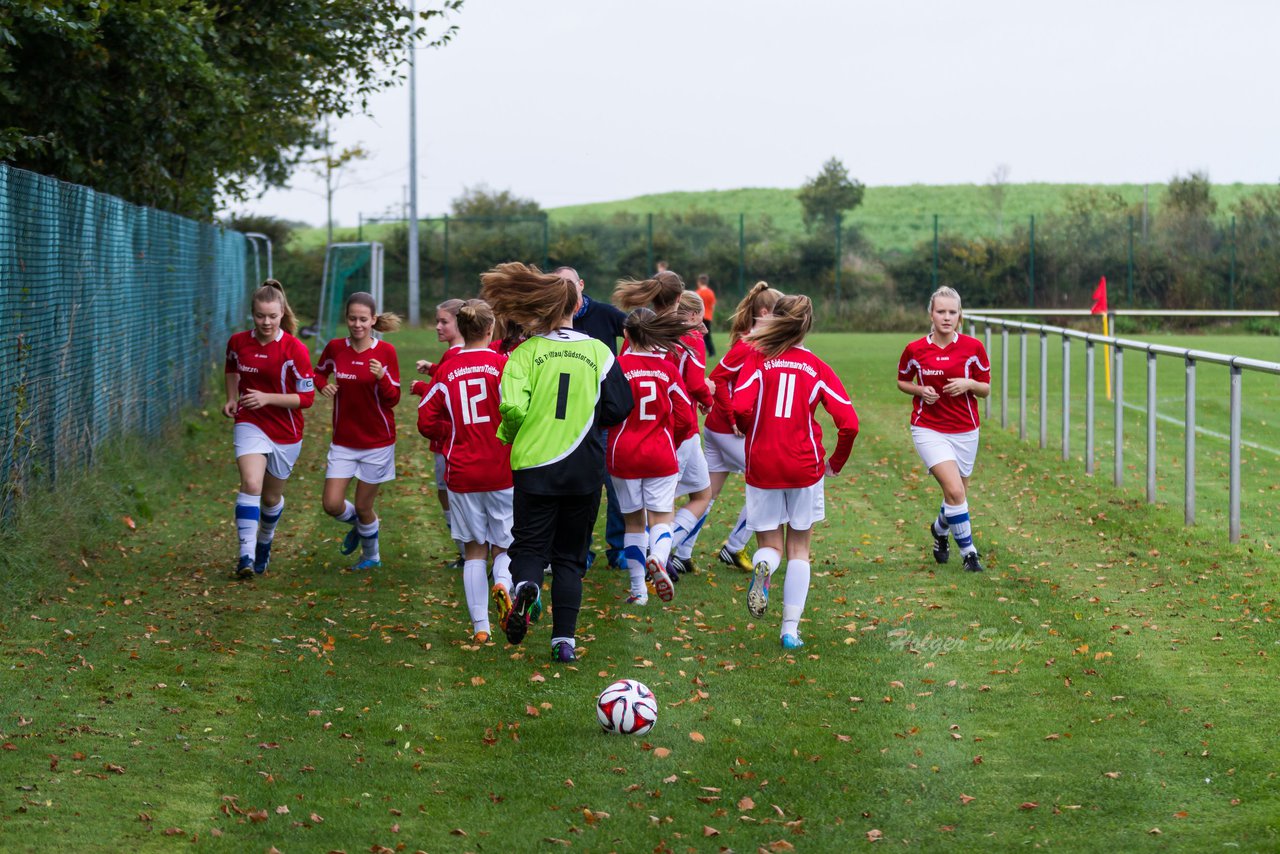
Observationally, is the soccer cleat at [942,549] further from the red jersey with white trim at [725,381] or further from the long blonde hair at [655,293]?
→ the long blonde hair at [655,293]

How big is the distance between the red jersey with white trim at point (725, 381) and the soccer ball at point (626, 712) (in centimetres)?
250

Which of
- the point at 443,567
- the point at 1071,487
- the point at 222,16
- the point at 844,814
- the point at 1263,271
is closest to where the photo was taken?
the point at 844,814

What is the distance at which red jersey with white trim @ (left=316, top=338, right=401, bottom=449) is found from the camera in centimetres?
926

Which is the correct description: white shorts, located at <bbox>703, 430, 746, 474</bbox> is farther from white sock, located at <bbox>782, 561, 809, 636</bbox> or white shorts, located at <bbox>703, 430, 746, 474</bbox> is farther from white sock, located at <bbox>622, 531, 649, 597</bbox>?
white sock, located at <bbox>782, 561, 809, 636</bbox>

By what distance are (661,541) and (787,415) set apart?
46.0 inches

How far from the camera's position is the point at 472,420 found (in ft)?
24.9

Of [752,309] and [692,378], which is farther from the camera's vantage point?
[752,309]

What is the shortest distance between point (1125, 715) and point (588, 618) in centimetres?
304

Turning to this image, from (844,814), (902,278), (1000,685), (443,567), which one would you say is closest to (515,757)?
(844,814)

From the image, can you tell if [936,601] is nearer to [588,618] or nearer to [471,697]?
[588,618]

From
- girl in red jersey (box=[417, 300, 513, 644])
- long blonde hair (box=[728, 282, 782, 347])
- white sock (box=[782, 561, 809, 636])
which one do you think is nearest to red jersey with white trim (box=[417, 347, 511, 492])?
girl in red jersey (box=[417, 300, 513, 644])

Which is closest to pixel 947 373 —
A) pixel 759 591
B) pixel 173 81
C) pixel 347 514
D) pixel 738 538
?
pixel 738 538

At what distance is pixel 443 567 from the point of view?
32.6 ft

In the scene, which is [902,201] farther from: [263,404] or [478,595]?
[478,595]
